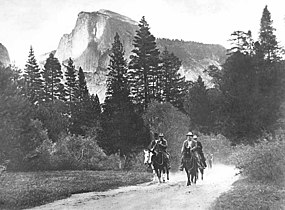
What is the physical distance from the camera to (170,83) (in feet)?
180

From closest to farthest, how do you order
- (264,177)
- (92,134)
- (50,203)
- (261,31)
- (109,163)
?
(50,203) < (264,177) < (109,163) < (92,134) < (261,31)

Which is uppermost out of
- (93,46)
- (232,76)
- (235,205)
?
(93,46)

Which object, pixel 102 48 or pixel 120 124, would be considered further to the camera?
pixel 102 48

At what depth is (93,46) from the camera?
41.0 metres

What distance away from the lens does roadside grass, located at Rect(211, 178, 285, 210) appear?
A: 11.5 m

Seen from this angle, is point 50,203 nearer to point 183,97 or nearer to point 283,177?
point 283,177

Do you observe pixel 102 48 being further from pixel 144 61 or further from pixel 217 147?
pixel 217 147

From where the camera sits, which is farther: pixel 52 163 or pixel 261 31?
pixel 261 31

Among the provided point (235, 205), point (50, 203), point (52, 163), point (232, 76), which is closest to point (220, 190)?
point (235, 205)

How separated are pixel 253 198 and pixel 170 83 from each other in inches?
1679

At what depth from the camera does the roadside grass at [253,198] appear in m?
11.5

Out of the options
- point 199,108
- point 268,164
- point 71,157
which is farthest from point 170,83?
point 268,164

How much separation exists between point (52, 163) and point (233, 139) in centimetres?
1549

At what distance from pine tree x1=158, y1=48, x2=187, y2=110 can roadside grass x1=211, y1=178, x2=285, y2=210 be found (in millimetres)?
38270
